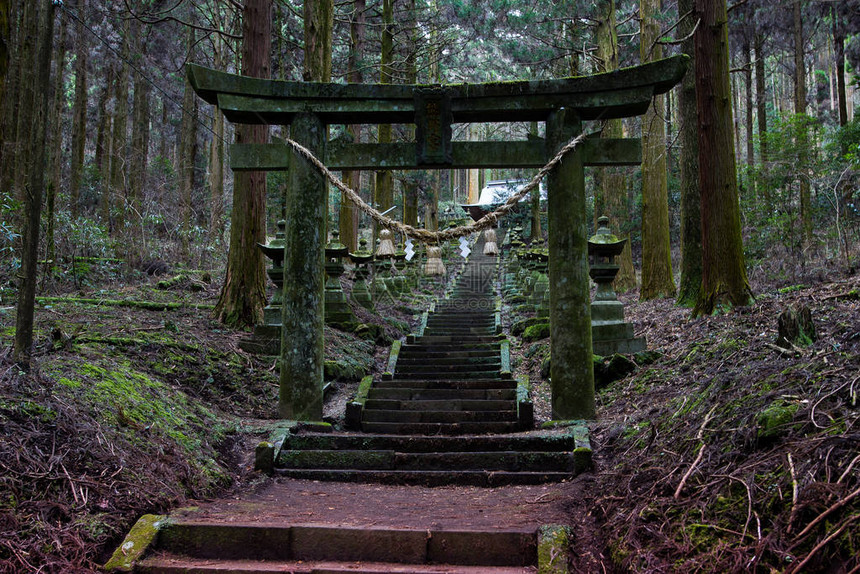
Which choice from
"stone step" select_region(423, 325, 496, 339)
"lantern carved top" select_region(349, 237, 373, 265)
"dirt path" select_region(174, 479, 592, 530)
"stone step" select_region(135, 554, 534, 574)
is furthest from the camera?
"lantern carved top" select_region(349, 237, 373, 265)

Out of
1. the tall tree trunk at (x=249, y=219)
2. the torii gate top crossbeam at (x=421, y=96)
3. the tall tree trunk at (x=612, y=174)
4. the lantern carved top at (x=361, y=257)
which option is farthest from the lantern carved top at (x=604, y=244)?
the tall tree trunk at (x=612, y=174)

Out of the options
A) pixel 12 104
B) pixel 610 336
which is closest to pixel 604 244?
pixel 610 336

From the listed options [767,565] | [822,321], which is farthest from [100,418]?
[822,321]

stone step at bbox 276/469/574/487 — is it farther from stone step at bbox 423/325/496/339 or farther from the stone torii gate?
stone step at bbox 423/325/496/339

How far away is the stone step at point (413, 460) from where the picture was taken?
5.40 metres

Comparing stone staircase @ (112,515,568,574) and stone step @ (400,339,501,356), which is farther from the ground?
stone step @ (400,339,501,356)

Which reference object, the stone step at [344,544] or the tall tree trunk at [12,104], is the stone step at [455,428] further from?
the tall tree trunk at [12,104]

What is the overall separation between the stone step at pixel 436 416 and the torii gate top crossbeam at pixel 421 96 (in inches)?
133

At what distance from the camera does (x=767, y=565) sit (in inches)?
106

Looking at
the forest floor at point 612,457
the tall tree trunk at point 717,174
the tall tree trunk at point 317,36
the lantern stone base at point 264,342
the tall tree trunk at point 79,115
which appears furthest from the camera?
the tall tree trunk at point 79,115

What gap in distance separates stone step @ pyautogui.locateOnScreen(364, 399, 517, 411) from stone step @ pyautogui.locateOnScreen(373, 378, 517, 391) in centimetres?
52

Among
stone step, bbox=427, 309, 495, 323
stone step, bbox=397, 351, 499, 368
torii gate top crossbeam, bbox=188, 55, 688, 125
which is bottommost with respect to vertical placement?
stone step, bbox=397, 351, 499, 368

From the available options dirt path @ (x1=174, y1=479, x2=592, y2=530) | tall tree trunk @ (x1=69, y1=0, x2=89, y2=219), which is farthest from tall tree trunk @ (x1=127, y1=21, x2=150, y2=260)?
dirt path @ (x1=174, y1=479, x2=592, y2=530)

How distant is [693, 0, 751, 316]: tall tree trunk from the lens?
827cm
